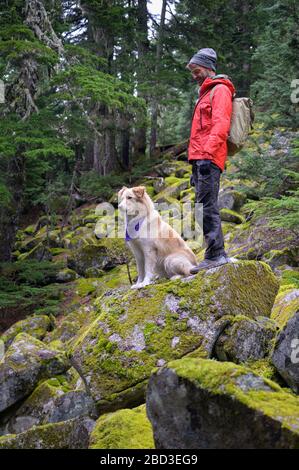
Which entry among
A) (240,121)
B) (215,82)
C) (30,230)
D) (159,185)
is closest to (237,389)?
(240,121)

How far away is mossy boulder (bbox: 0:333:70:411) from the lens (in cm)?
655

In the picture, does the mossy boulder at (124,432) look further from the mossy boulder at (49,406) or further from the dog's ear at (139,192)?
the dog's ear at (139,192)

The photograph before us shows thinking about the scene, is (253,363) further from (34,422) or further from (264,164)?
(264,164)

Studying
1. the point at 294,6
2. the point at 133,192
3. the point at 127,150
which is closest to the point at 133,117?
the point at 127,150

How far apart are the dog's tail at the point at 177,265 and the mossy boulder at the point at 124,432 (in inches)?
73.3

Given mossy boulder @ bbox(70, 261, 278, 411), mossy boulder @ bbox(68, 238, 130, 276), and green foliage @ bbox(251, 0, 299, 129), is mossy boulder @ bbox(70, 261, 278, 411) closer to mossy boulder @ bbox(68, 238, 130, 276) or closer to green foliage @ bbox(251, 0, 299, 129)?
green foliage @ bbox(251, 0, 299, 129)

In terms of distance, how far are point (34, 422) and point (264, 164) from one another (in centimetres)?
714

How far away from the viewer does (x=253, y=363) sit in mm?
4844

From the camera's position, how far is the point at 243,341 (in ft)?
16.0

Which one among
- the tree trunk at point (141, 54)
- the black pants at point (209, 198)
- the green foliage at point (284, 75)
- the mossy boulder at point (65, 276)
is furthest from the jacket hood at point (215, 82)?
Answer: the tree trunk at point (141, 54)

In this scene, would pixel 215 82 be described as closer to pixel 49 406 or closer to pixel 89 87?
pixel 49 406

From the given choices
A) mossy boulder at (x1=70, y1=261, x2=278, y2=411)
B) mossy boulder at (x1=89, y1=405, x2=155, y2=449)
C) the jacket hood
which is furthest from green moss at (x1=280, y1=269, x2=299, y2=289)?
mossy boulder at (x1=89, y1=405, x2=155, y2=449)

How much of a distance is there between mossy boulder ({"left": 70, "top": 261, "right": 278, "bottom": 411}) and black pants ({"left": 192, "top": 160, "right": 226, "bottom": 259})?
12.5 inches
